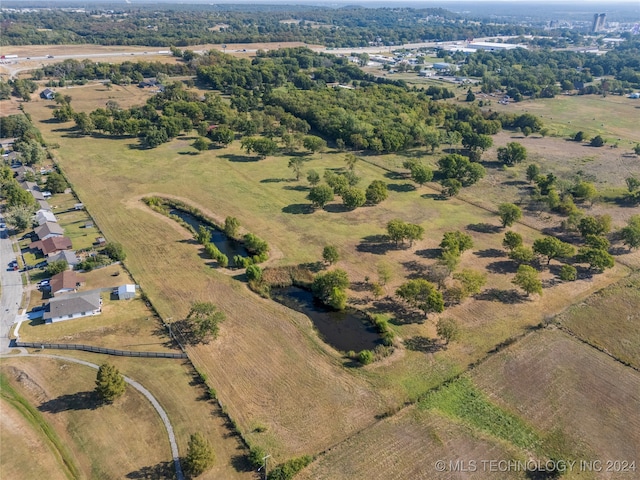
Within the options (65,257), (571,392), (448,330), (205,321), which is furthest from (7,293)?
(571,392)

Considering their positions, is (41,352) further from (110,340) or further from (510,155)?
(510,155)

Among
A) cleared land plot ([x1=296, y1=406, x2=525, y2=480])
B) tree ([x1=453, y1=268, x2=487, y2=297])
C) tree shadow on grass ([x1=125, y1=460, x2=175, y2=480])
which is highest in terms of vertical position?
tree ([x1=453, y1=268, x2=487, y2=297])

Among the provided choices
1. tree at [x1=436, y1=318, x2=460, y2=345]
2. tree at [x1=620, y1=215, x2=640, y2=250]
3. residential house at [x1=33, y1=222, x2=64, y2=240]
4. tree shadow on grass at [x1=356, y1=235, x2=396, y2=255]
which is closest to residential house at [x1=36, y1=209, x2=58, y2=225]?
residential house at [x1=33, y1=222, x2=64, y2=240]

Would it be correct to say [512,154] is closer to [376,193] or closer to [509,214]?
[509,214]

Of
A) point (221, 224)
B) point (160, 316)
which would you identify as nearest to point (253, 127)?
point (221, 224)

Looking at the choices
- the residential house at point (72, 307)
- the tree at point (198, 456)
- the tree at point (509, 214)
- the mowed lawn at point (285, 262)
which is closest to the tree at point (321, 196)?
the mowed lawn at point (285, 262)

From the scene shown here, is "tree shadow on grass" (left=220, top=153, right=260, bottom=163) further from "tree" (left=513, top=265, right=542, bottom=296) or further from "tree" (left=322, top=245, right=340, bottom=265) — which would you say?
"tree" (left=513, top=265, right=542, bottom=296)

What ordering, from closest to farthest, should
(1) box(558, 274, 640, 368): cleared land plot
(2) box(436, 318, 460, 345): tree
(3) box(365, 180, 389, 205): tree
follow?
1. (2) box(436, 318, 460, 345): tree
2. (1) box(558, 274, 640, 368): cleared land plot
3. (3) box(365, 180, 389, 205): tree
